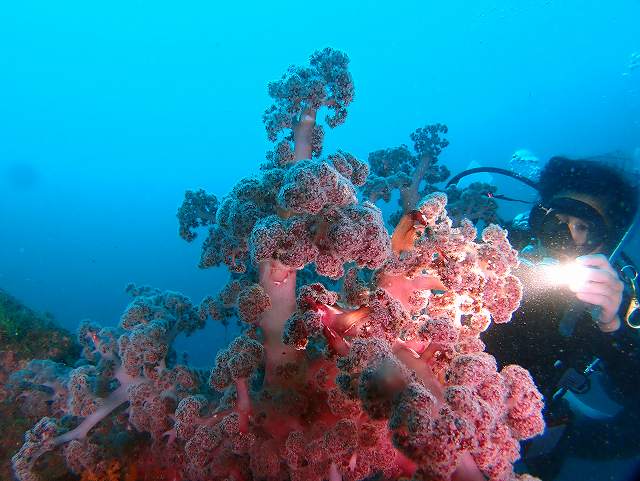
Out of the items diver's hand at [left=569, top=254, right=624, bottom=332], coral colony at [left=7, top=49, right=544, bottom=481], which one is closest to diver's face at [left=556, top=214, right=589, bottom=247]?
diver's hand at [left=569, top=254, right=624, bottom=332]

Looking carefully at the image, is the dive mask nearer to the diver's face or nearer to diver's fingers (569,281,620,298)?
the diver's face

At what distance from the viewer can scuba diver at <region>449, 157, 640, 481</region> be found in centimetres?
520

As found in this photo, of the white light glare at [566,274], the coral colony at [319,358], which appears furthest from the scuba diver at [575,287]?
the coral colony at [319,358]

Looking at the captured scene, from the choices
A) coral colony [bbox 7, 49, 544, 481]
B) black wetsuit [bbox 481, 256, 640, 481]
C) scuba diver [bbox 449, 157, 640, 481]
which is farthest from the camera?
black wetsuit [bbox 481, 256, 640, 481]

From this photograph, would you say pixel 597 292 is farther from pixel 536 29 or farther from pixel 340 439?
pixel 536 29

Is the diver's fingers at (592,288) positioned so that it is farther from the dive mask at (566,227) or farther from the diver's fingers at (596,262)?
the dive mask at (566,227)

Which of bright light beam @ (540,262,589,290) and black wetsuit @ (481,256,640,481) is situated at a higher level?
bright light beam @ (540,262,589,290)

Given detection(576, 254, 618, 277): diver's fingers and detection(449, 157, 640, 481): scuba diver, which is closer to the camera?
detection(576, 254, 618, 277): diver's fingers

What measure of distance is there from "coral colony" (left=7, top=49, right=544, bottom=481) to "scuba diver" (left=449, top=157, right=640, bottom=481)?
7.72 ft

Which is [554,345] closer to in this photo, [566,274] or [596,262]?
[566,274]

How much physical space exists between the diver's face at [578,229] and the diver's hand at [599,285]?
82 cm

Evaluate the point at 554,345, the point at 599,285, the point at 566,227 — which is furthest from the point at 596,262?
the point at 554,345

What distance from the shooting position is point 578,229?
232 inches

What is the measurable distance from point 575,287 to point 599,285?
12.0 inches
